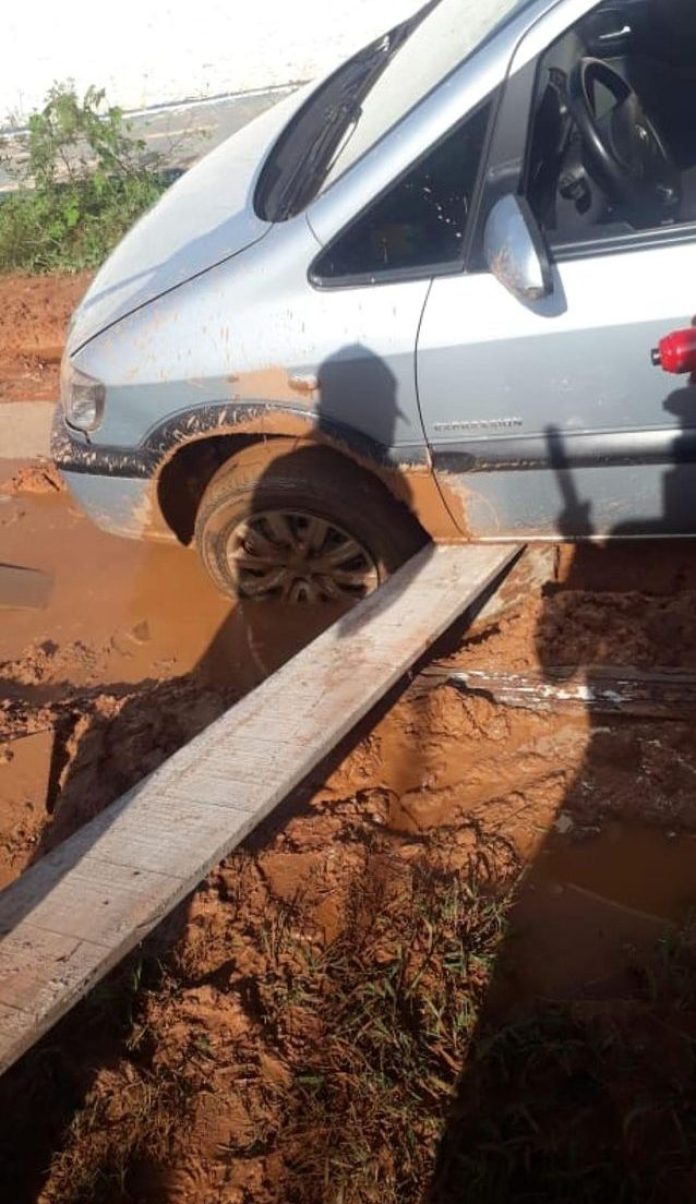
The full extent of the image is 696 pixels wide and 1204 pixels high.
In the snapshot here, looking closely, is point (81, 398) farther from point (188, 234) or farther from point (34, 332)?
point (34, 332)

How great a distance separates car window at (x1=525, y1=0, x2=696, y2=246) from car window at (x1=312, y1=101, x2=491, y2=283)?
0.61ft

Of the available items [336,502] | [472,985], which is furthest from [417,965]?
[336,502]

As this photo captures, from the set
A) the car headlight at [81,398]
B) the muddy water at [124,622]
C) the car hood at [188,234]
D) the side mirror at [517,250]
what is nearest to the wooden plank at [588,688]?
the muddy water at [124,622]

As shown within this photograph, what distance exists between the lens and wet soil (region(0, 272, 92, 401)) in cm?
573

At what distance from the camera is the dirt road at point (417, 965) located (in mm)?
2076

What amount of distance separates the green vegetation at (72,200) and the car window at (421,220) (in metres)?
4.14

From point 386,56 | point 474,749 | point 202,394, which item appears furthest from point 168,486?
point 386,56

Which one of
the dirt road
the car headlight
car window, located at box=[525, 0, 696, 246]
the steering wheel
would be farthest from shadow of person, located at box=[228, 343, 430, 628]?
the steering wheel

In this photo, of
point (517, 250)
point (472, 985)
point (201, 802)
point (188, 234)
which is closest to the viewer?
point (472, 985)

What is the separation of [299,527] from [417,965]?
1532 millimetres

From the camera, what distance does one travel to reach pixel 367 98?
3.26 meters

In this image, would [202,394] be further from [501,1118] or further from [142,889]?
[501,1118]

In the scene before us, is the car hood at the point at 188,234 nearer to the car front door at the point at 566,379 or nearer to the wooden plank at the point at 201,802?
the car front door at the point at 566,379

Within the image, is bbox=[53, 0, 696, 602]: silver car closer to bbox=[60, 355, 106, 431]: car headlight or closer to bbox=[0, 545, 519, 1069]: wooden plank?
bbox=[60, 355, 106, 431]: car headlight
